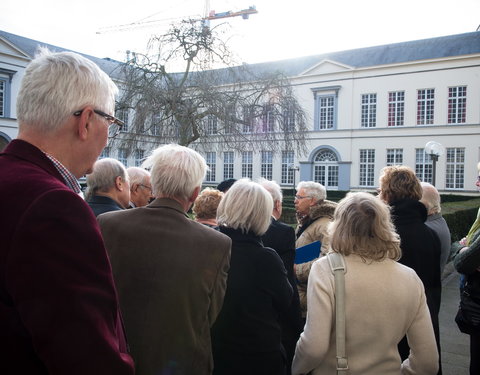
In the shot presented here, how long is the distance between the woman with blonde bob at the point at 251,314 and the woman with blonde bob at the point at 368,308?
0.19 m

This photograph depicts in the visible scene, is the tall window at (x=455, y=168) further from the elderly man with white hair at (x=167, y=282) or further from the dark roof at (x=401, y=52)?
the elderly man with white hair at (x=167, y=282)

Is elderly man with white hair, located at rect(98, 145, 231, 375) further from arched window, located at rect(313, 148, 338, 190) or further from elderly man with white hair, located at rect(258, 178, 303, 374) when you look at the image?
arched window, located at rect(313, 148, 338, 190)

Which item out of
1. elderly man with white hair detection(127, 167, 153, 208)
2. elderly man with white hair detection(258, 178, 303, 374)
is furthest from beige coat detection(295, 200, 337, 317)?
elderly man with white hair detection(127, 167, 153, 208)

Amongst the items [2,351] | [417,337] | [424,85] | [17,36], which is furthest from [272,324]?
[17,36]

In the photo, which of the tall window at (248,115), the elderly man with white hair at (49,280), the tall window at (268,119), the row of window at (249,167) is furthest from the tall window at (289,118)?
the row of window at (249,167)

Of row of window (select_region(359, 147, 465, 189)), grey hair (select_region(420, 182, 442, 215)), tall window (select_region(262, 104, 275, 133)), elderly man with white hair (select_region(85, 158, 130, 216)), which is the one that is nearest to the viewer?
elderly man with white hair (select_region(85, 158, 130, 216))

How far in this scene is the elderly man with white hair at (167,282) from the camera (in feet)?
6.32

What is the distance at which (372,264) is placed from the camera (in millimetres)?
2238

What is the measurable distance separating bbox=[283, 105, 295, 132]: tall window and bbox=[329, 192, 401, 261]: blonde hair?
12.1 meters

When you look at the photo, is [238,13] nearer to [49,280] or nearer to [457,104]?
[457,104]

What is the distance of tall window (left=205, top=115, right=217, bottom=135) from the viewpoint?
13000mm

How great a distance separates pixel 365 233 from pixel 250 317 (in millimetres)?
790

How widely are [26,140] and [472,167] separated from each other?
3289cm

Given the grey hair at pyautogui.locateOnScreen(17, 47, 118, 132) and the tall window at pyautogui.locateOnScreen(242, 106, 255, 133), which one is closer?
the grey hair at pyautogui.locateOnScreen(17, 47, 118, 132)
